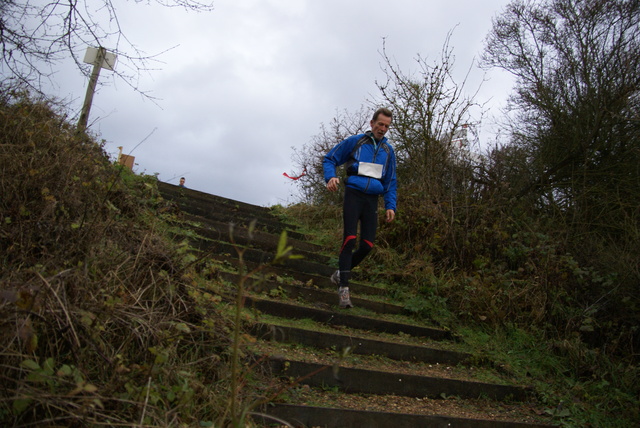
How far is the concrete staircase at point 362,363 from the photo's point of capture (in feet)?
9.96

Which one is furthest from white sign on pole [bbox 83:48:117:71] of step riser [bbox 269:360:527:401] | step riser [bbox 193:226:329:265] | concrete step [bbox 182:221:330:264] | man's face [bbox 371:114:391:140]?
step riser [bbox 269:360:527:401]

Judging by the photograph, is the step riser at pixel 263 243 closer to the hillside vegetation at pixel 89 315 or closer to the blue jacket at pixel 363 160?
the blue jacket at pixel 363 160

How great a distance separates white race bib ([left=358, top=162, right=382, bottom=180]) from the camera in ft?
14.9

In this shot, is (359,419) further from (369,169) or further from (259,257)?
(259,257)

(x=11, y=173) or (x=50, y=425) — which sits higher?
(x=11, y=173)

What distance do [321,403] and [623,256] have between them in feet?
11.8

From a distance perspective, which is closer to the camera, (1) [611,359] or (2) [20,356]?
(2) [20,356]

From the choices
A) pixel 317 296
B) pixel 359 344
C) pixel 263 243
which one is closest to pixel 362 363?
pixel 359 344

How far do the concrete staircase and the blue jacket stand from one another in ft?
3.74

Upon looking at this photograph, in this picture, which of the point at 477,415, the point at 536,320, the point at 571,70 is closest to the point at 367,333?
the point at 477,415

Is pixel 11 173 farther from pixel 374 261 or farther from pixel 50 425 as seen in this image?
pixel 374 261

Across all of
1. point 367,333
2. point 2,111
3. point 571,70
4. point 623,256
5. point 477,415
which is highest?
point 571,70

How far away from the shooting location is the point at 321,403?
3010 millimetres

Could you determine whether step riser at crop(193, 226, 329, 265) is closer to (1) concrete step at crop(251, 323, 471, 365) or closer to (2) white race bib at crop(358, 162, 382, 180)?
(2) white race bib at crop(358, 162, 382, 180)
